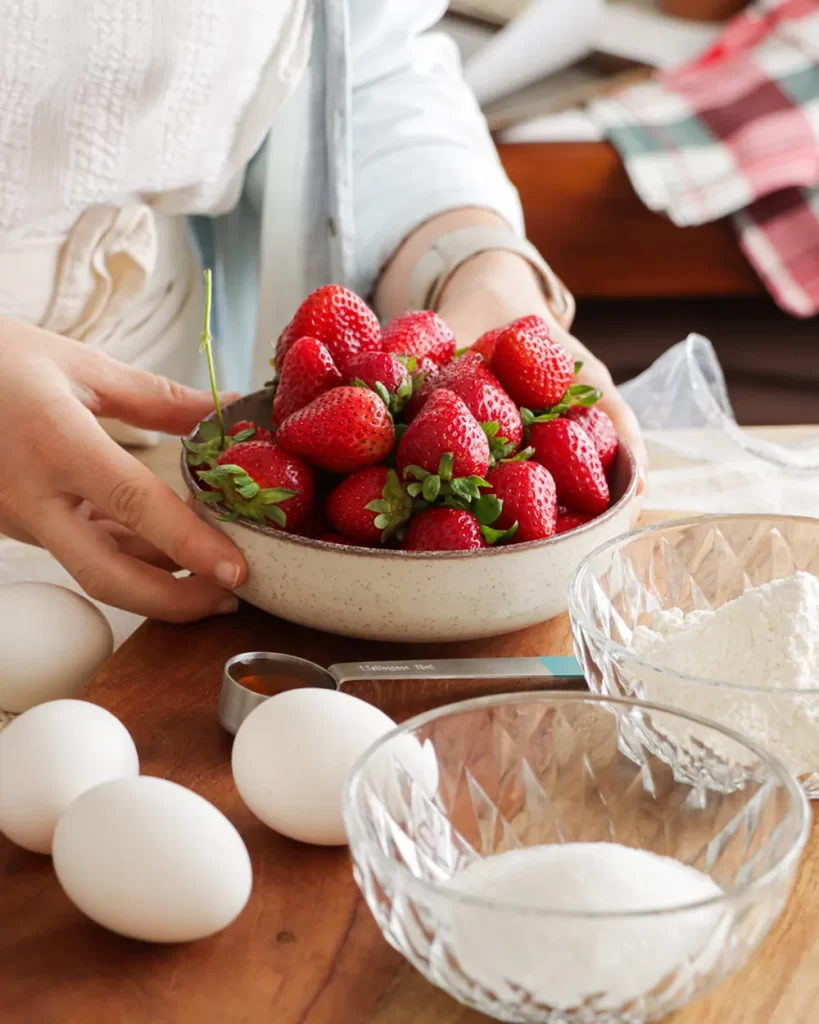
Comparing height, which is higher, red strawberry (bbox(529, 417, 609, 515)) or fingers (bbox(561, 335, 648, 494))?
red strawberry (bbox(529, 417, 609, 515))

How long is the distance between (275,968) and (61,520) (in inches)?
13.7

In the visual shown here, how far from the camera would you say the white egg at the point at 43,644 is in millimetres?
658

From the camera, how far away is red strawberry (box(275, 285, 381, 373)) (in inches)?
29.1

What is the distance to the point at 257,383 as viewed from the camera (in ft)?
4.26

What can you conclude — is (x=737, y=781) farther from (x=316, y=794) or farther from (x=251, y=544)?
(x=251, y=544)

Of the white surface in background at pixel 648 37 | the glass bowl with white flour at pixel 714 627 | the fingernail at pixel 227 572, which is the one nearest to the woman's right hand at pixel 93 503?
the fingernail at pixel 227 572

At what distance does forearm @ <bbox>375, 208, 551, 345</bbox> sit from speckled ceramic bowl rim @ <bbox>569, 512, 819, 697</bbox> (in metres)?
0.30

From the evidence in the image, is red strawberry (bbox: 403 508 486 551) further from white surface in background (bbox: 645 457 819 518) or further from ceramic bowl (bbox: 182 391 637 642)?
white surface in background (bbox: 645 457 819 518)

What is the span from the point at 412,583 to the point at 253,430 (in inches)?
5.9

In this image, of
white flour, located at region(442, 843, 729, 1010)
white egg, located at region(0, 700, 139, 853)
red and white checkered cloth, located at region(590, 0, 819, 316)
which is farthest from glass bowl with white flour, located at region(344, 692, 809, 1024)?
red and white checkered cloth, located at region(590, 0, 819, 316)

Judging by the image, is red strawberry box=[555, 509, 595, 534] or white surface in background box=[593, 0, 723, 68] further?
white surface in background box=[593, 0, 723, 68]

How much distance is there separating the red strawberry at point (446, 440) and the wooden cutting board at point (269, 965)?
0.64ft

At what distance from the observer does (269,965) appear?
0.47 metres

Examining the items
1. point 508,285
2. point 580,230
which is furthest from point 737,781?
point 580,230
